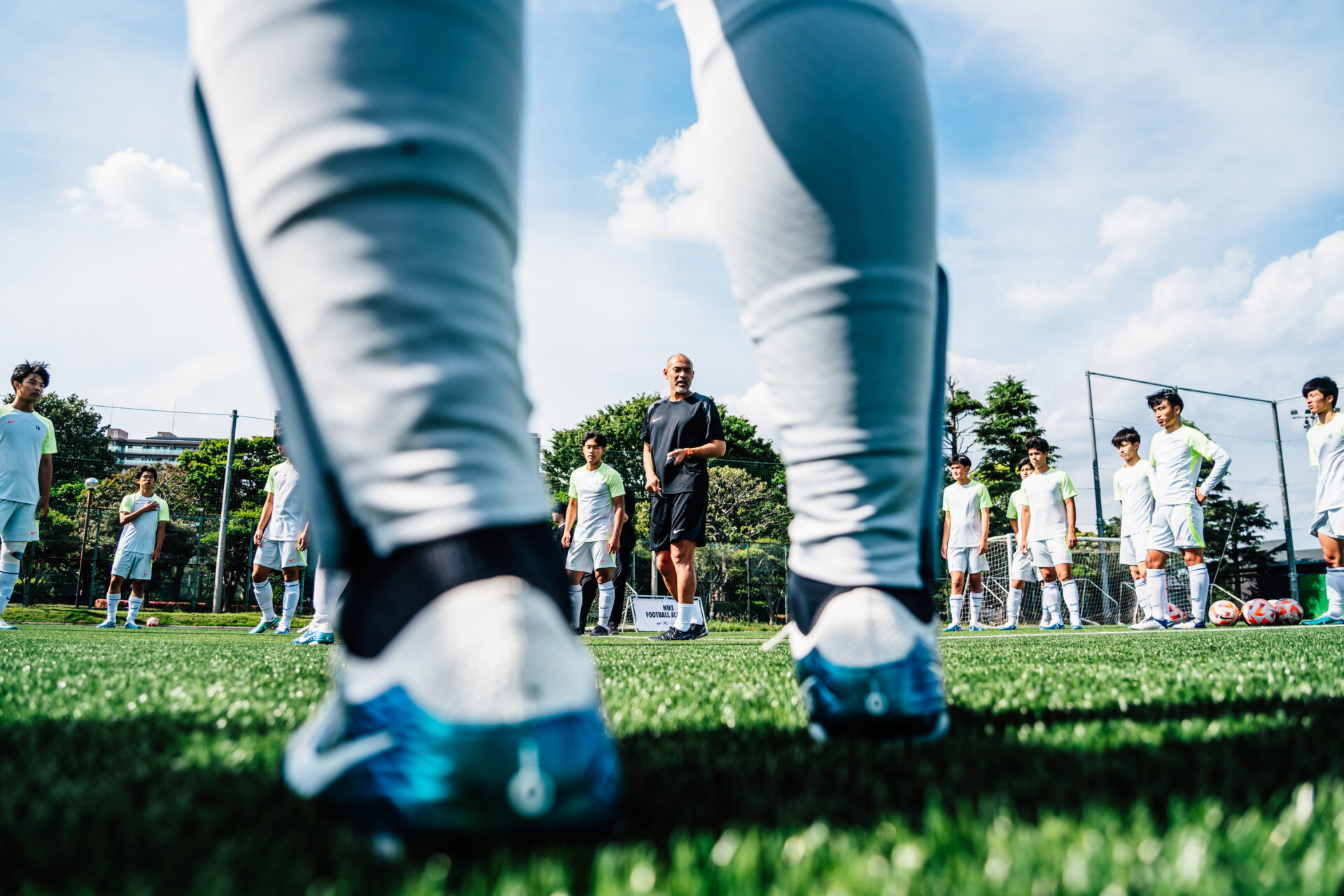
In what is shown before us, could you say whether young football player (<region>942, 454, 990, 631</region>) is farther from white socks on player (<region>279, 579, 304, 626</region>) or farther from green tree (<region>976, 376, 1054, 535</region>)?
green tree (<region>976, 376, 1054, 535</region>)

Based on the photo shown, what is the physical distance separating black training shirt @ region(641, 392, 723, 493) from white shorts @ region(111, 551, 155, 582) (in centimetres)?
911

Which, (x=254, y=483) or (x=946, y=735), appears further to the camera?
(x=254, y=483)

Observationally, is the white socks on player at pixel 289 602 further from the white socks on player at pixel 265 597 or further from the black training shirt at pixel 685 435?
the black training shirt at pixel 685 435

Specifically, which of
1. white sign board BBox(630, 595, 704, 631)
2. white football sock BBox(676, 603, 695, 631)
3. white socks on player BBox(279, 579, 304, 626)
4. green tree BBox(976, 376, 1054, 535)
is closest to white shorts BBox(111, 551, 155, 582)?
white socks on player BBox(279, 579, 304, 626)

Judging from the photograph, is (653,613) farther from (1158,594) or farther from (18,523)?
(18,523)

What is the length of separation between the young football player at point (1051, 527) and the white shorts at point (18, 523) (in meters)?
12.9

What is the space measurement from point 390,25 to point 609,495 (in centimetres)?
1025

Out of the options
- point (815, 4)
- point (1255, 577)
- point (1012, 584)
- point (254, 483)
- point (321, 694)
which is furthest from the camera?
point (254, 483)

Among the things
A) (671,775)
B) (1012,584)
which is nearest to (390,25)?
(671,775)

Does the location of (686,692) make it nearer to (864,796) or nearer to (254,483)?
(864,796)

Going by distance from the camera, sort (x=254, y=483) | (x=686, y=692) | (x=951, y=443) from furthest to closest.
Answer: (x=951, y=443) → (x=254, y=483) → (x=686, y=692)

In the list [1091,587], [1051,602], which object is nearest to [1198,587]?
[1051,602]

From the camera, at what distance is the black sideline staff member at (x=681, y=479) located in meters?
7.96

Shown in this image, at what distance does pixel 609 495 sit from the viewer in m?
10.9
